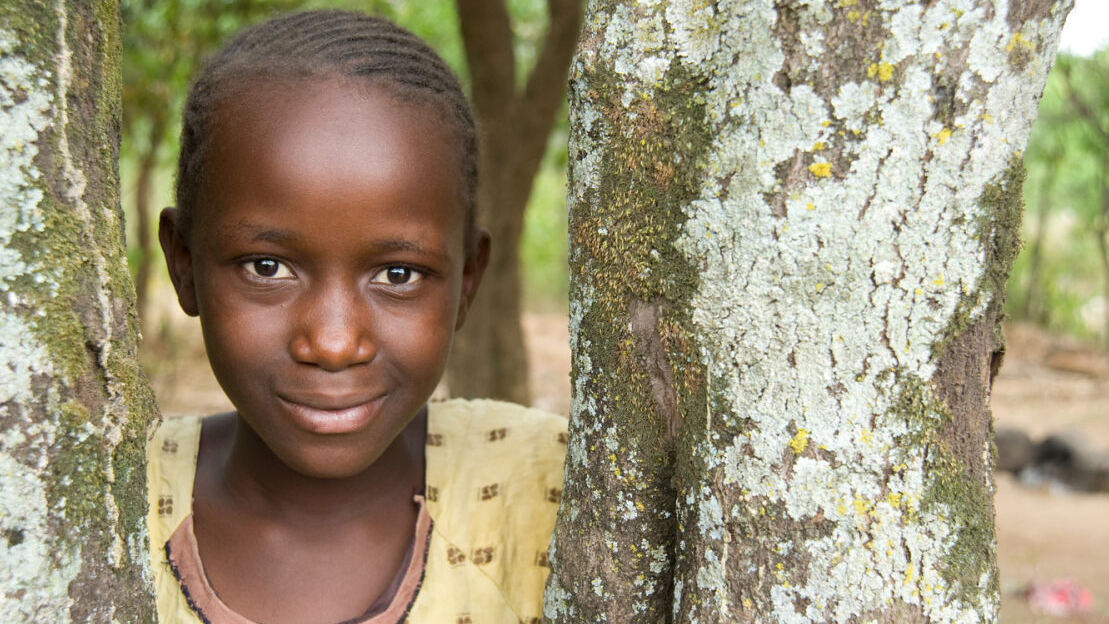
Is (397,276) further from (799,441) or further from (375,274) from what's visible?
(799,441)

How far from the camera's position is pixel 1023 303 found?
36.9 ft

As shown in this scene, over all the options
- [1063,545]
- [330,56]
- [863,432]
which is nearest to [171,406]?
[1063,545]

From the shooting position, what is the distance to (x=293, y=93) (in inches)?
54.9

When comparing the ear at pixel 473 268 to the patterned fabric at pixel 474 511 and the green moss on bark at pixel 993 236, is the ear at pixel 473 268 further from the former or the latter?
the green moss on bark at pixel 993 236

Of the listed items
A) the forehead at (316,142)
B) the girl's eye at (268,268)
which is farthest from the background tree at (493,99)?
the girl's eye at (268,268)

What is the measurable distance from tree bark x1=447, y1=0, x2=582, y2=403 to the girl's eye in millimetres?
2933

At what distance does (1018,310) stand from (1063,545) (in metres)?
6.90

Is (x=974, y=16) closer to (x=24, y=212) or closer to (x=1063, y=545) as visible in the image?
(x=24, y=212)

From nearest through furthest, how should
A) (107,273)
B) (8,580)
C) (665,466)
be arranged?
(8,580), (107,273), (665,466)

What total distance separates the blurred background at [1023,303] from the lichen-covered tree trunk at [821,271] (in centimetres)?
179

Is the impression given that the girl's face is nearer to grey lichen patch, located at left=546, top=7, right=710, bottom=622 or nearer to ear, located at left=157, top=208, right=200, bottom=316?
ear, located at left=157, top=208, right=200, bottom=316

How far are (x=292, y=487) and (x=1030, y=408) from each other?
26.2 feet

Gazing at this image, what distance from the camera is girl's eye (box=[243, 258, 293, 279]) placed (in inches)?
54.9

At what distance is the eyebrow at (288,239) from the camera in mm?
1353
